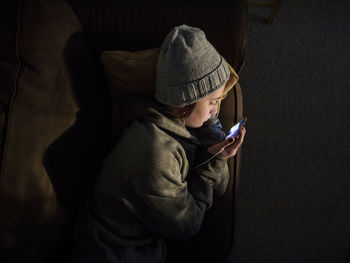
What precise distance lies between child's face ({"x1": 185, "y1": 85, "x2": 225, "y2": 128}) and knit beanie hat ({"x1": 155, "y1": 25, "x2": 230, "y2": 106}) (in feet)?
0.17

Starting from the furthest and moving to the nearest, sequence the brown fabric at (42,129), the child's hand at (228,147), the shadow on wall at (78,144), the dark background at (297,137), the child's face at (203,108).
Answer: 1. the dark background at (297,137)
2. the child's hand at (228,147)
3. the child's face at (203,108)
4. the shadow on wall at (78,144)
5. the brown fabric at (42,129)

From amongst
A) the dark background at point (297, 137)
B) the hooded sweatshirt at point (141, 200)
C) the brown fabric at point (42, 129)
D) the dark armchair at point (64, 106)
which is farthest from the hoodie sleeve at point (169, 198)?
the dark background at point (297, 137)

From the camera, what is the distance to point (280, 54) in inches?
67.6

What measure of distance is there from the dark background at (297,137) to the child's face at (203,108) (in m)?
0.64

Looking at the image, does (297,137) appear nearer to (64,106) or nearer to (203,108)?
(203,108)

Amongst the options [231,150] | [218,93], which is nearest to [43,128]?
[218,93]

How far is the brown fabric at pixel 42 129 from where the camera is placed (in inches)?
22.0

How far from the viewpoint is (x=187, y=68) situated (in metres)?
0.68

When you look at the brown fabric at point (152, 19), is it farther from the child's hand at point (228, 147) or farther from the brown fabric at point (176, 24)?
the child's hand at point (228, 147)

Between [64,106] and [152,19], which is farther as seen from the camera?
[152,19]

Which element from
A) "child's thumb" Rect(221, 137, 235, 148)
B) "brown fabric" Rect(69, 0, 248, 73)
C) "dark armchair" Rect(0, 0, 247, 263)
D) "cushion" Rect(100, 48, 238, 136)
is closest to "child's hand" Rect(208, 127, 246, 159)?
"child's thumb" Rect(221, 137, 235, 148)

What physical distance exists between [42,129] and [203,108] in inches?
19.3

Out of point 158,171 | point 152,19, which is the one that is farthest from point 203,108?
point 152,19

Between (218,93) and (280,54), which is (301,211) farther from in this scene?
(280,54)
